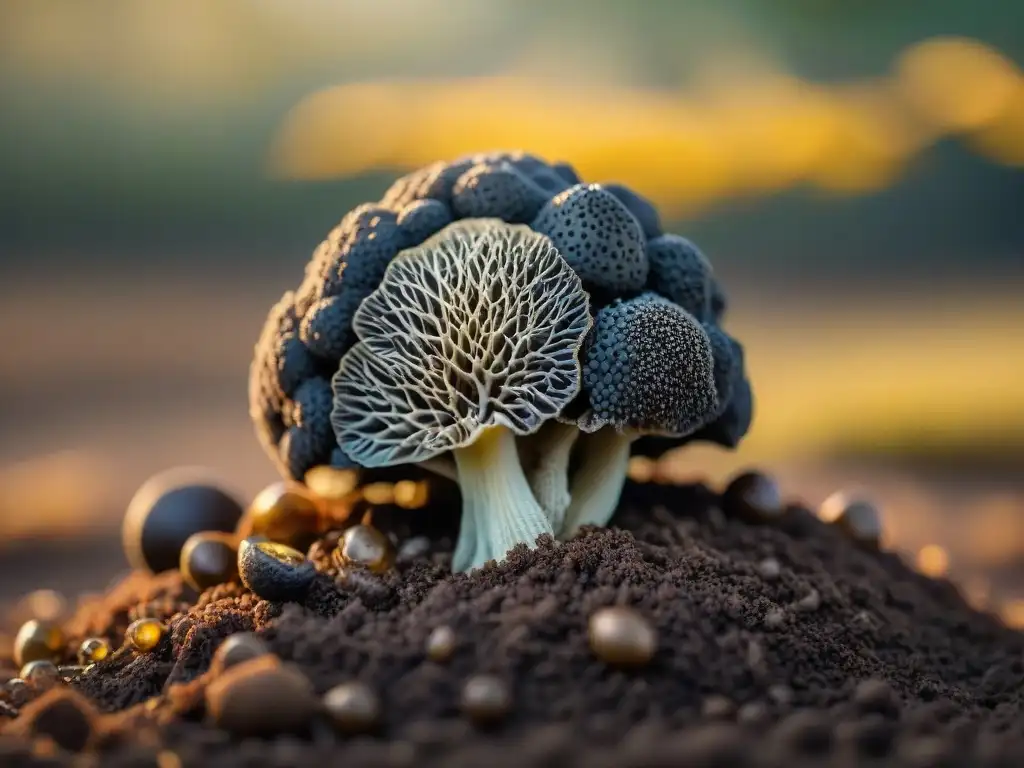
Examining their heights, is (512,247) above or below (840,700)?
above

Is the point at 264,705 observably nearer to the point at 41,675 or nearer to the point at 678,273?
the point at 41,675

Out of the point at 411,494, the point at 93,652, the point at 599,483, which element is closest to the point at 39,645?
the point at 93,652

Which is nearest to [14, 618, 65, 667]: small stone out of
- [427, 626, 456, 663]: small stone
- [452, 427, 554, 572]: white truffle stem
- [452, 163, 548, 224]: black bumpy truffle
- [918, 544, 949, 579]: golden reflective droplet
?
[452, 427, 554, 572]: white truffle stem

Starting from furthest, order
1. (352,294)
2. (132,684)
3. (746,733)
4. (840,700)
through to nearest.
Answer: (352,294) < (132,684) < (840,700) < (746,733)

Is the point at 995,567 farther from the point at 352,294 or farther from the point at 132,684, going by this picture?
the point at 132,684

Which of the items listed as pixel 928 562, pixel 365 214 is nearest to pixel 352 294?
pixel 365 214

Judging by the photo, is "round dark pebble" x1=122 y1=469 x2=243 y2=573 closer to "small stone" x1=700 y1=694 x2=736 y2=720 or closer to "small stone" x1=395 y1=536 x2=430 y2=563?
"small stone" x1=395 y1=536 x2=430 y2=563
